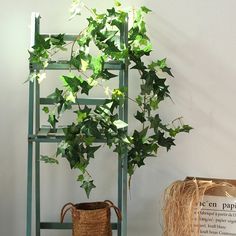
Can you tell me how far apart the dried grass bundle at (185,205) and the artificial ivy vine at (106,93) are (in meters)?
0.22

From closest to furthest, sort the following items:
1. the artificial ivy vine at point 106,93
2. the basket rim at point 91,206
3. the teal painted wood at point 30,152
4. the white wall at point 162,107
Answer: the artificial ivy vine at point 106,93 < the teal painted wood at point 30,152 < the basket rim at point 91,206 < the white wall at point 162,107

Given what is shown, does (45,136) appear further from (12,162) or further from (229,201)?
(229,201)

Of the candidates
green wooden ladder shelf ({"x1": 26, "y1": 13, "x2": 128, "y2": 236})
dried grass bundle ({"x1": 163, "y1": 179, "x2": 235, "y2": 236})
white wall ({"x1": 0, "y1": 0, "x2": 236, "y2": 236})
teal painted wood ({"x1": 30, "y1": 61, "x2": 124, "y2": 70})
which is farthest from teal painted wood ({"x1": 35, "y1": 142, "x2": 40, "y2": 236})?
dried grass bundle ({"x1": 163, "y1": 179, "x2": 235, "y2": 236})

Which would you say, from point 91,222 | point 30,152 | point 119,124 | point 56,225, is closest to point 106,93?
point 119,124

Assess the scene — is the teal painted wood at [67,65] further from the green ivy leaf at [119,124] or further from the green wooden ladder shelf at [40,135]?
the green ivy leaf at [119,124]

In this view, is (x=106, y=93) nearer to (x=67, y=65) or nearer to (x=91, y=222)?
(x=67, y=65)

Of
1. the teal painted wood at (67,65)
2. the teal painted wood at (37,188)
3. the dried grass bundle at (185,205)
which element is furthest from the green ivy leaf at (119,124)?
the teal painted wood at (37,188)

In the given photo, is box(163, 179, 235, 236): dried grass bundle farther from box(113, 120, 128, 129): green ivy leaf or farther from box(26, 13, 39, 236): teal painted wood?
box(26, 13, 39, 236): teal painted wood

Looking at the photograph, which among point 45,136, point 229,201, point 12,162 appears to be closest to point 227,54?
point 229,201

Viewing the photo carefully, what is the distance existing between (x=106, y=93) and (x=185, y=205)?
0.56m

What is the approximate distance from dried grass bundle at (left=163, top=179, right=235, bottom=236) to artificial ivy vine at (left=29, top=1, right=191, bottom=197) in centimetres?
22

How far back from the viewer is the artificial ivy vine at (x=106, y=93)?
5.66ft

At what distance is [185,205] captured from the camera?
1772 mm

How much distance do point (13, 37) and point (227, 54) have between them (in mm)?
1029
